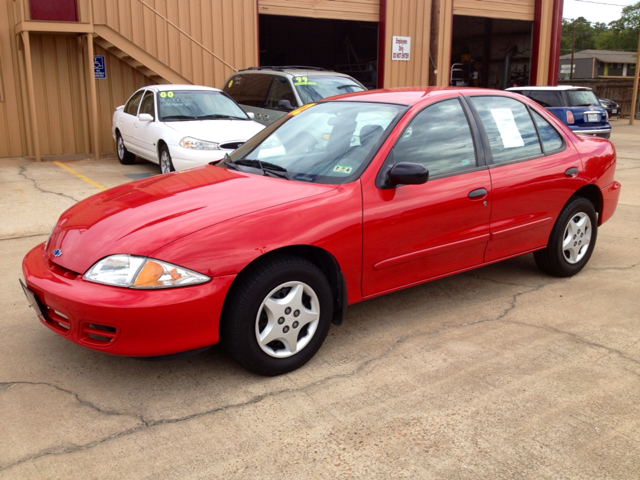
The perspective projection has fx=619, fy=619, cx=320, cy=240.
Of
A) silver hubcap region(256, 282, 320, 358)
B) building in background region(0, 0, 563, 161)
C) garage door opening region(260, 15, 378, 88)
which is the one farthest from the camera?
garage door opening region(260, 15, 378, 88)

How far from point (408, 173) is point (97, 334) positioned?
197cm

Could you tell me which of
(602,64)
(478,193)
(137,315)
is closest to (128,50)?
(478,193)

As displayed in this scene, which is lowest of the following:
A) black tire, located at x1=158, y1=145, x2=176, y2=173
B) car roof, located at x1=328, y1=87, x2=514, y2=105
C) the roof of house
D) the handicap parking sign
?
black tire, located at x1=158, y1=145, x2=176, y2=173

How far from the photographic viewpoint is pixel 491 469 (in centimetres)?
273

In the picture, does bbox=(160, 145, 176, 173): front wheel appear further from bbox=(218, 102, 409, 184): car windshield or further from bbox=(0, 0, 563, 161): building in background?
bbox=(218, 102, 409, 184): car windshield

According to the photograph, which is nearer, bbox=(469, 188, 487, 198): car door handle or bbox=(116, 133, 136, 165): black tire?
bbox=(469, 188, 487, 198): car door handle

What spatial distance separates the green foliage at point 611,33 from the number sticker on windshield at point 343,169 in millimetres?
83598

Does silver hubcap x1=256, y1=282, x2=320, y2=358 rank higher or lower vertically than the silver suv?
lower

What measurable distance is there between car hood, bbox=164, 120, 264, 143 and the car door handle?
537cm

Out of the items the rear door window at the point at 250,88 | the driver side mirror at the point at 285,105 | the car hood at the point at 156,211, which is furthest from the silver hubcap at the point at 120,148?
the car hood at the point at 156,211

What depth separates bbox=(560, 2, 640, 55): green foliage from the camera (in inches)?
3282

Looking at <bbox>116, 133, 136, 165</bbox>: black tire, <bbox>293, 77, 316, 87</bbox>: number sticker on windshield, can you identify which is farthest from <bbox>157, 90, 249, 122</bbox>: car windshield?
<bbox>116, 133, 136, 165</bbox>: black tire

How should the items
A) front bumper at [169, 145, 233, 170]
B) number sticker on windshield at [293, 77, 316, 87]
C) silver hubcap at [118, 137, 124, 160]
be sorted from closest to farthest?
front bumper at [169, 145, 233, 170]
number sticker on windshield at [293, 77, 316, 87]
silver hubcap at [118, 137, 124, 160]

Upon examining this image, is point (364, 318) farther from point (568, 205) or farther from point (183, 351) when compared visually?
point (568, 205)
